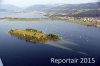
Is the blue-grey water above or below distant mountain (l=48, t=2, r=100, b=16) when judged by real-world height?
below

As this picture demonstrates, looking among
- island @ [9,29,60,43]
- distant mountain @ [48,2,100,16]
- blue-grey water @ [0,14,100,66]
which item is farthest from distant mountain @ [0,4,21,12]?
distant mountain @ [48,2,100,16]

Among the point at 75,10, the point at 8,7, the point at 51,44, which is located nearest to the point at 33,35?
the point at 51,44

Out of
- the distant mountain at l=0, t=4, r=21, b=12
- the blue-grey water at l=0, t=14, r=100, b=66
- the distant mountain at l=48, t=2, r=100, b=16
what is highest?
the distant mountain at l=0, t=4, r=21, b=12

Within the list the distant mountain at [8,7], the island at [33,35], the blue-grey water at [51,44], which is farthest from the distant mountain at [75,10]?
the distant mountain at [8,7]

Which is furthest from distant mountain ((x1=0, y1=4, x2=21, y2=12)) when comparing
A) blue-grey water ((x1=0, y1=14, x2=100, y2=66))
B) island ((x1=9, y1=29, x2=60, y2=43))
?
island ((x1=9, y1=29, x2=60, y2=43))

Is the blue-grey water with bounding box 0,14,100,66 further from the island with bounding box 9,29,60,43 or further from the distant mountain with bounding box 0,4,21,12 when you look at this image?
the distant mountain with bounding box 0,4,21,12
